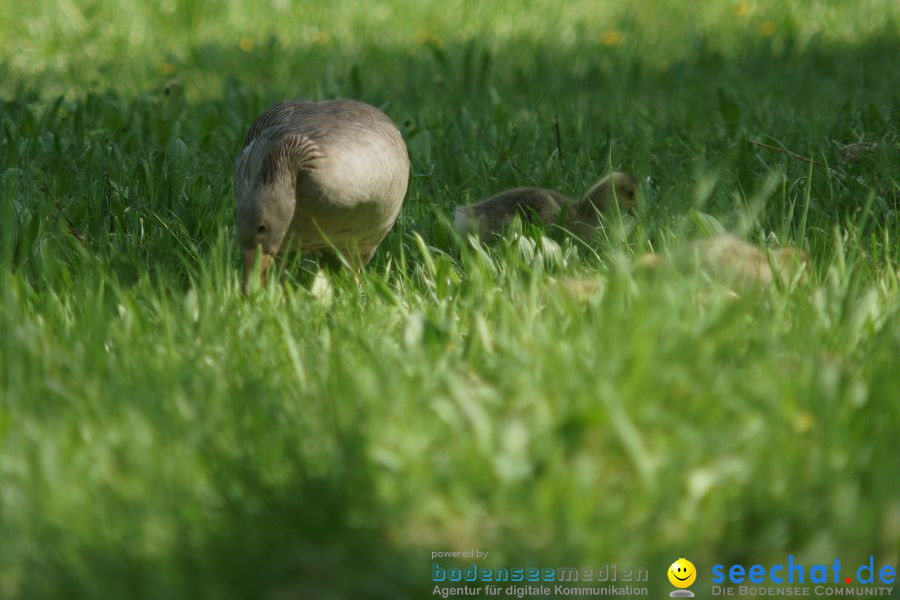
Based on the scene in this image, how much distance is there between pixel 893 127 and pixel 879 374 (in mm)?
3720

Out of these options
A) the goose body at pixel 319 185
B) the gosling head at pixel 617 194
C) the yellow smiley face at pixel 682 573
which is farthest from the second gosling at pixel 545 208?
the yellow smiley face at pixel 682 573

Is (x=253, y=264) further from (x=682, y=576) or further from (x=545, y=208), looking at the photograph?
(x=682, y=576)

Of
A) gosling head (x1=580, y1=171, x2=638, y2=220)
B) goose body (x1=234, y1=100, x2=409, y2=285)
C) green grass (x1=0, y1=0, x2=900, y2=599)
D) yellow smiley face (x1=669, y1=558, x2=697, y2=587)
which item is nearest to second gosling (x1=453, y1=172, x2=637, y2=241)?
gosling head (x1=580, y1=171, x2=638, y2=220)

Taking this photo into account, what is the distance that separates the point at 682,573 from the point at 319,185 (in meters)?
2.35

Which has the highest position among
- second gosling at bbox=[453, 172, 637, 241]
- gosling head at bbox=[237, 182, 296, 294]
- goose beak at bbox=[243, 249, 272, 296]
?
gosling head at bbox=[237, 182, 296, 294]

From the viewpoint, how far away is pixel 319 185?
4.11 metres

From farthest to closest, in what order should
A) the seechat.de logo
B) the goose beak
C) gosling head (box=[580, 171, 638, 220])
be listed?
Answer: gosling head (box=[580, 171, 638, 220]) < the goose beak < the seechat.de logo

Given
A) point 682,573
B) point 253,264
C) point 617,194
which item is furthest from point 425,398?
point 617,194

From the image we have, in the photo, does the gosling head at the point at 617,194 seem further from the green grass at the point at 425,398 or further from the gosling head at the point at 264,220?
the gosling head at the point at 264,220

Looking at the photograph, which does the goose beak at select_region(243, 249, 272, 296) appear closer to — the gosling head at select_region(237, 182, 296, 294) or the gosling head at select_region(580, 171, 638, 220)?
the gosling head at select_region(237, 182, 296, 294)

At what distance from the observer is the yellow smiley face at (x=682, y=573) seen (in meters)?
2.22

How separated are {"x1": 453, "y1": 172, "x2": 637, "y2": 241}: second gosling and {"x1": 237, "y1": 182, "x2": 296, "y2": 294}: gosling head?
3.66 ft

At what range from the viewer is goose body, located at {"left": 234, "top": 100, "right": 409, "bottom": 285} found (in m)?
4.05

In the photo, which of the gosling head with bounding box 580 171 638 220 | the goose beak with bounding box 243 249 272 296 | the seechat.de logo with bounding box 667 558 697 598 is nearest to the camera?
the seechat.de logo with bounding box 667 558 697 598
